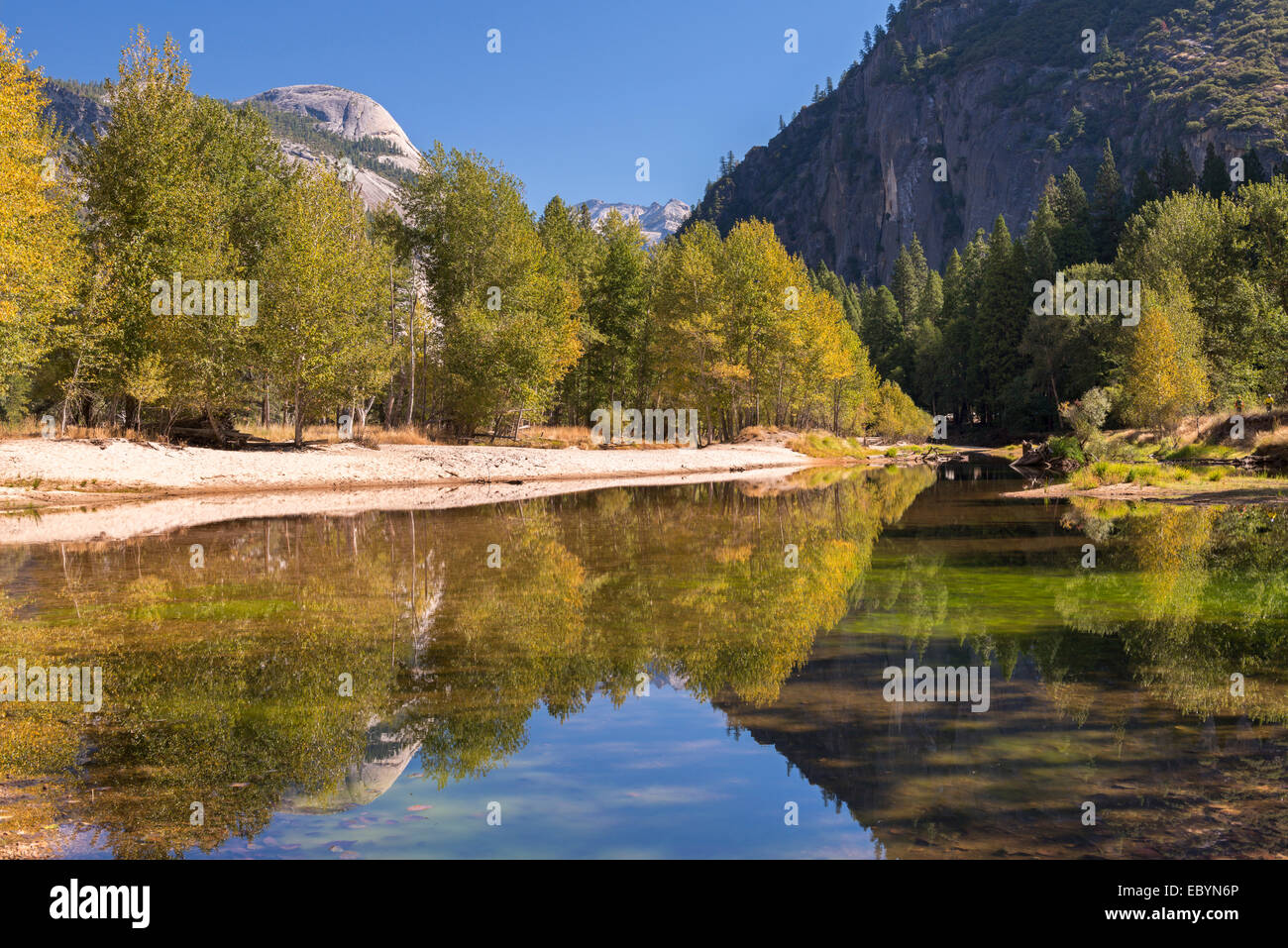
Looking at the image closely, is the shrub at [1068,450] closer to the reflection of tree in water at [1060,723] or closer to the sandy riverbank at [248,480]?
the sandy riverbank at [248,480]

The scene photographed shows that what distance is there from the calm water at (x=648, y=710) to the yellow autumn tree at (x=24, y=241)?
55.9 ft

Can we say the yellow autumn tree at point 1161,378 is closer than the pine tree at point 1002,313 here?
Yes

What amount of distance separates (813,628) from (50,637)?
9.24 meters

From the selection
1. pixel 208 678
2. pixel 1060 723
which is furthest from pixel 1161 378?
pixel 208 678

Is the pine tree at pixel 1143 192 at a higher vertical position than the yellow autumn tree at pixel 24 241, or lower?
higher

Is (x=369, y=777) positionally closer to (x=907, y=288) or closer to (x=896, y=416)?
(x=896, y=416)

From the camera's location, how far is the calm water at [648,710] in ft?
17.0

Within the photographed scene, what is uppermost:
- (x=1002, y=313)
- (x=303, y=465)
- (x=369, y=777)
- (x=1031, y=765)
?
(x=1002, y=313)

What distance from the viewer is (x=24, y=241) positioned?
93.2 ft

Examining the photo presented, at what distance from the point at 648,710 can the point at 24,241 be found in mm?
31388

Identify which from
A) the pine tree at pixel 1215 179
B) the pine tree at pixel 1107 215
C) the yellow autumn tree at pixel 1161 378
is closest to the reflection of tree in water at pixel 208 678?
the yellow autumn tree at pixel 1161 378

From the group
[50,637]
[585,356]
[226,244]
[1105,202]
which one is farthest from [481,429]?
[1105,202]

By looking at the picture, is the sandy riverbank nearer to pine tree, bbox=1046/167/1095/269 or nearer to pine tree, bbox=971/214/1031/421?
pine tree, bbox=971/214/1031/421

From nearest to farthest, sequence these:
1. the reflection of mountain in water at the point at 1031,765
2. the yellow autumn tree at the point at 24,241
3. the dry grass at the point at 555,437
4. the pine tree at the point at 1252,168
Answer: the reflection of mountain in water at the point at 1031,765 < the yellow autumn tree at the point at 24,241 < the dry grass at the point at 555,437 < the pine tree at the point at 1252,168
